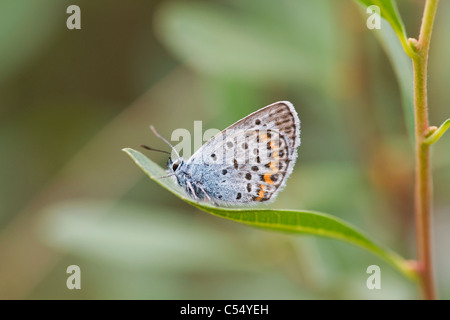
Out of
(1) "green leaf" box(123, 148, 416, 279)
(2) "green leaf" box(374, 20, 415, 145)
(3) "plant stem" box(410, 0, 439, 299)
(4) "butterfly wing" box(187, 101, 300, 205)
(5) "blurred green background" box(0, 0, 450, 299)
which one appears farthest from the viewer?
(5) "blurred green background" box(0, 0, 450, 299)

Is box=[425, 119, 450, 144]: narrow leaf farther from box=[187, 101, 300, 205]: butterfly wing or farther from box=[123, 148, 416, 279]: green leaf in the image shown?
box=[187, 101, 300, 205]: butterfly wing

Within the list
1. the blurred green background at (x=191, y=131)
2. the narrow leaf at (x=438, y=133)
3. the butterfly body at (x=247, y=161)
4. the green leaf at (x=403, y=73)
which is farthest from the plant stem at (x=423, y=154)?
the blurred green background at (x=191, y=131)

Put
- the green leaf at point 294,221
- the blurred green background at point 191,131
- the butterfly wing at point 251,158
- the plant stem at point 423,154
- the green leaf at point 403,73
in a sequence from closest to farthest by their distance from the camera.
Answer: the plant stem at point 423,154 < the green leaf at point 294,221 < the green leaf at point 403,73 < the butterfly wing at point 251,158 < the blurred green background at point 191,131

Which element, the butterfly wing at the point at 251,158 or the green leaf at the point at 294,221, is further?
Answer: the butterfly wing at the point at 251,158

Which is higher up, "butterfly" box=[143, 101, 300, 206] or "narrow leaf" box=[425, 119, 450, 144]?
"butterfly" box=[143, 101, 300, 206]

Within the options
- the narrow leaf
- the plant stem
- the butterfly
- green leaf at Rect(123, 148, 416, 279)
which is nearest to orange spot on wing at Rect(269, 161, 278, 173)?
the butterfly

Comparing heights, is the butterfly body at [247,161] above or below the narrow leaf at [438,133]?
above

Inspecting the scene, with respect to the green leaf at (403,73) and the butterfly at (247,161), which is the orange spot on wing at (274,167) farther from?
the green leaf at (403,73)
